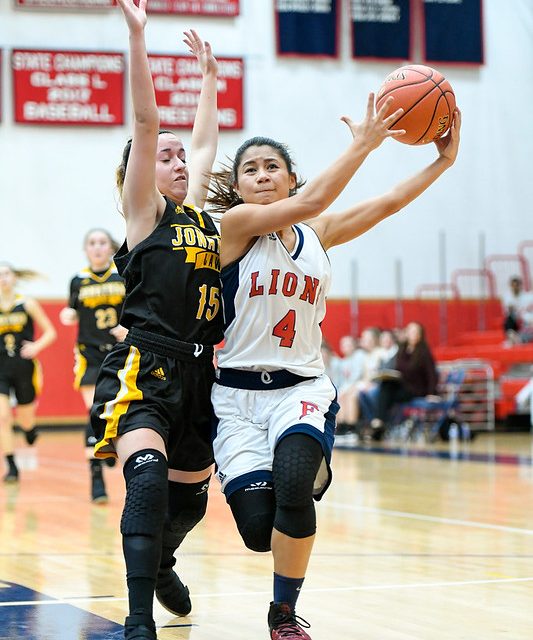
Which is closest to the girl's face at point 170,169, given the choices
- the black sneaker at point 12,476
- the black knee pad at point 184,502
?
the black knee pad at point 184,502

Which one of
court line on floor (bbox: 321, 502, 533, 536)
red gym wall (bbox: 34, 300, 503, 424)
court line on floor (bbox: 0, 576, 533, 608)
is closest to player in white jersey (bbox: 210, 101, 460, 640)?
court line on floor (bbox: 0, 576, 533, 608)

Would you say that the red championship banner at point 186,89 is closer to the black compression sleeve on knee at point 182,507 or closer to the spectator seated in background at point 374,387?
the spectator seated in background at point 374,387

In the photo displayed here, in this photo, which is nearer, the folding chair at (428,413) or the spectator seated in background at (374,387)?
the folding chair at (428,413)

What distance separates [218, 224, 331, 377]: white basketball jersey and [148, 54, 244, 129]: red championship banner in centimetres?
1366

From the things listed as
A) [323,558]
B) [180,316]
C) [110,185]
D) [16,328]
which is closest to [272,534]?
[180,316]

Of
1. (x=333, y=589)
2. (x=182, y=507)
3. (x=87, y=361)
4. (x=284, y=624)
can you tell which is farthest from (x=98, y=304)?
(x=284, y=624)

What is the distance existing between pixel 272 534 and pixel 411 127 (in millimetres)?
1489

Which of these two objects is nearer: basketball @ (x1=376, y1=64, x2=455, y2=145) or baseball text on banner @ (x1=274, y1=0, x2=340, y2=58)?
basketball @ (x1=376, y1=64, x2=455, y2=145)

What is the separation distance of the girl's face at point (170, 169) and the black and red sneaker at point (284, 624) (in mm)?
1430

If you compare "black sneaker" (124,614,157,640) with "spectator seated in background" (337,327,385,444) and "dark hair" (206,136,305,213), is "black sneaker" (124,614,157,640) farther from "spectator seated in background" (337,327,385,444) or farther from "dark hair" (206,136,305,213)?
"spectator seated in background" (337,327,385,444)

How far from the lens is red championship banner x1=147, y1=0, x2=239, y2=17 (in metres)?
17.4

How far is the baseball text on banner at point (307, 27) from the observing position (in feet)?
59.1

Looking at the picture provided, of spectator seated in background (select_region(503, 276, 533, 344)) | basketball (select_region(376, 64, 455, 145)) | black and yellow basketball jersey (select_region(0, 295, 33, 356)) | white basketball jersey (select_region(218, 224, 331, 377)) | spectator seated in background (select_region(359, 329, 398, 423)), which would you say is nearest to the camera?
white basketball jersey (select_region(218, 224, 331, 377))

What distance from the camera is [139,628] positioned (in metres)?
3.33
